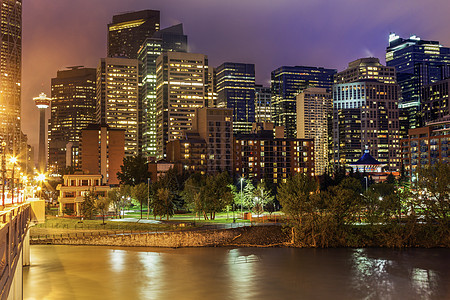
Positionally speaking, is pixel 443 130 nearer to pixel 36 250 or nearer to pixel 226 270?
pixel 226 270

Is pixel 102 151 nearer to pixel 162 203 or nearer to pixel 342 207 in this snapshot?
pixel 162 203

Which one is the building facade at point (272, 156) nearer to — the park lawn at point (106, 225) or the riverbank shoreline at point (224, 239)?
the park lawn at point (106, 225)

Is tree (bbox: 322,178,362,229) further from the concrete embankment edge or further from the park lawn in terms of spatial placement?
the park lawn

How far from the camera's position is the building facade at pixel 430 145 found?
467 feet

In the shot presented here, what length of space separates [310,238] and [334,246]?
3.76 meters

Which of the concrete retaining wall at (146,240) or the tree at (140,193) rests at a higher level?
the tree at (140,193)

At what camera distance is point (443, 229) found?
6781cm

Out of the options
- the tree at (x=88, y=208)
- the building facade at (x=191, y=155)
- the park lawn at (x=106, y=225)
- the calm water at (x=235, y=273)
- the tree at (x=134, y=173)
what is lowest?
the calm water at (x=235, y=273)

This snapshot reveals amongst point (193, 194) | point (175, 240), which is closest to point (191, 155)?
point (193, 194)

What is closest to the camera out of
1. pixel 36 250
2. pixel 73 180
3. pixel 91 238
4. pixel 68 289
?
pixel 68 289

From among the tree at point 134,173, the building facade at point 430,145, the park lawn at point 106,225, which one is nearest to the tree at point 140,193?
the park lawn at point 106,225

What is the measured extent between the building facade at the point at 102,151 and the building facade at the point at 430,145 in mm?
109907

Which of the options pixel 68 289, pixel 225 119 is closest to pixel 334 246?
pixel 68 289

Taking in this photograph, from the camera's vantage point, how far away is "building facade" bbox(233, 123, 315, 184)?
484 ft
